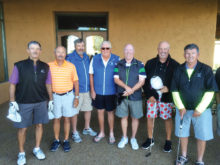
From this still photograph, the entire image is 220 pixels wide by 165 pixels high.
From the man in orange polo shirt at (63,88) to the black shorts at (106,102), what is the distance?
0.40 meters

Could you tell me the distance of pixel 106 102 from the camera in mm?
3105

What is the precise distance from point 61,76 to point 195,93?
75.3 inches

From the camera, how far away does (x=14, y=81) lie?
2.35 m

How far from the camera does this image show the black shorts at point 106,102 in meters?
3.10

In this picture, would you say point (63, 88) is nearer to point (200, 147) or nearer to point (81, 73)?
point (81, 73)

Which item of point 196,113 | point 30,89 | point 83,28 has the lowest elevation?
point 196,113

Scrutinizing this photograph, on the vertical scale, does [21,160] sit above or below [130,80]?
below

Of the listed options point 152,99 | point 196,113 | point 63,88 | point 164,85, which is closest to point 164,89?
point 164,85

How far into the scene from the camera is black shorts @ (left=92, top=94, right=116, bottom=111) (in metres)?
3.10

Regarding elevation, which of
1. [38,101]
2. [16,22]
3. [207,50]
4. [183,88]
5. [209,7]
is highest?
[209,7]

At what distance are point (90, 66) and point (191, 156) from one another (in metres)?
2.19

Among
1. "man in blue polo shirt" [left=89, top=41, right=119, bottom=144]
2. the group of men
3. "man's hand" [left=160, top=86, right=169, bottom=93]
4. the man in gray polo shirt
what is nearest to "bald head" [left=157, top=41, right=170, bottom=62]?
the group of men

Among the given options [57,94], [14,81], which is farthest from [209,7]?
[14,81]

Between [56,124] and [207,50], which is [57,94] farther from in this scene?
[207,50]
